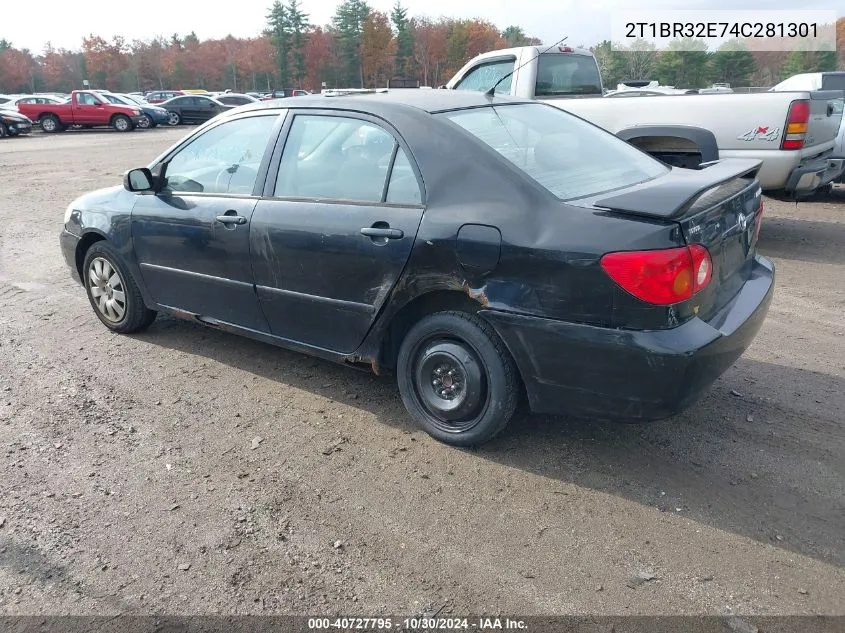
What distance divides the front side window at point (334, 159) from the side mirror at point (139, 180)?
3.78 ft

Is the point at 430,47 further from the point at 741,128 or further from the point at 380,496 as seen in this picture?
the point at 380,496

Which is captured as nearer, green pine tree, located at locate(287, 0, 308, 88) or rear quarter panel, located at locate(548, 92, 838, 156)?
rear quarter panel, located at locate(548, 92, 838, 156)

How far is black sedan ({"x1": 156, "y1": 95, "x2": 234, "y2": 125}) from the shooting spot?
105ft

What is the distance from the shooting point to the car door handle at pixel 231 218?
4078 mm

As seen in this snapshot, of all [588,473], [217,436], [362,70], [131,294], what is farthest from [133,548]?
[362,70]

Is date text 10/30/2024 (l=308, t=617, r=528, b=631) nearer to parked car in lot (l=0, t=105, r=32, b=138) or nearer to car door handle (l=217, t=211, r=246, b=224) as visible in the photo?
car door handle (l=217, t=211, r=246, b=224)

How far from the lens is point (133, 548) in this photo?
2.86m

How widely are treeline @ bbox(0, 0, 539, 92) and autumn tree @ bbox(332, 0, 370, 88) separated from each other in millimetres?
119

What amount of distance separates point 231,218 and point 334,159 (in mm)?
756

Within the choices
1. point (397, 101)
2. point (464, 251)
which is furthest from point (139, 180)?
point (464, 251)

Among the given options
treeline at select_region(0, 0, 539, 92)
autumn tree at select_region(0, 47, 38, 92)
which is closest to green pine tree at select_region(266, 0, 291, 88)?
treeline at select_region(0, 0, 539, 92)

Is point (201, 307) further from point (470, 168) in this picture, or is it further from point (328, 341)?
point (470, 168)

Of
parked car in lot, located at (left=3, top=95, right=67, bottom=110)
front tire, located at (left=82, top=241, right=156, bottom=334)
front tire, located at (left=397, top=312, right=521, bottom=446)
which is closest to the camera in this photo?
front tire, located at (left=397, top=312, right=521, bottom=446)

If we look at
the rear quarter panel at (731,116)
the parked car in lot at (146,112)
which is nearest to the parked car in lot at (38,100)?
the parked car in lot at (146,112)
